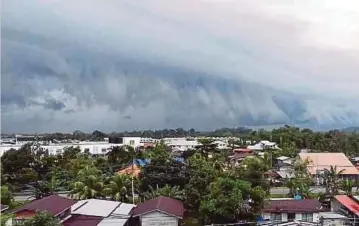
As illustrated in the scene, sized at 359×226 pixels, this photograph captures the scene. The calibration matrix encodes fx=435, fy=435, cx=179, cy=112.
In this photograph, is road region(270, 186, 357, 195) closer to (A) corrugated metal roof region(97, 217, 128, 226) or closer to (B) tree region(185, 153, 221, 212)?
(B) tree region(185, 153, 221, 212)

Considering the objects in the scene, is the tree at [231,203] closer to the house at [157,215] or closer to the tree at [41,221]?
the house at [157,215]

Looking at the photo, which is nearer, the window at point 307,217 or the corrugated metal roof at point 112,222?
the corrugated metal roof at point 112,222

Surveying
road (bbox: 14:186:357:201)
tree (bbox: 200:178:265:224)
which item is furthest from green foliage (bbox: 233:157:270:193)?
road (bbox: 14:186:357:201)

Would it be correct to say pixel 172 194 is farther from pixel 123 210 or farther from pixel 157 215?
pixel 157 215

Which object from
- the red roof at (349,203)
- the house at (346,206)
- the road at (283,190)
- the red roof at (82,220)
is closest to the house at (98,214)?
the red roof at (82,220)

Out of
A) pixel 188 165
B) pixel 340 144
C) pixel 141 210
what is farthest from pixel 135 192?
pixel 340 144
